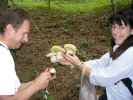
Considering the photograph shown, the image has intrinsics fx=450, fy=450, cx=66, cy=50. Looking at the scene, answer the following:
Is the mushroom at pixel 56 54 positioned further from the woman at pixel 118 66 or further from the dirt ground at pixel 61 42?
the dirt ground at pixel 61 42

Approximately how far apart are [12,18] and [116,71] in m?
1.12

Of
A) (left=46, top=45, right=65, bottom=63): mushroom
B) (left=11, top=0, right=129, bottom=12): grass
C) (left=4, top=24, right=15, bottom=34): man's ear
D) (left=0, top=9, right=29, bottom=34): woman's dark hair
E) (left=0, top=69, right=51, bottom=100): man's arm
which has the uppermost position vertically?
(left=0, top=9, right=29, bottom=34): woman's dark hair

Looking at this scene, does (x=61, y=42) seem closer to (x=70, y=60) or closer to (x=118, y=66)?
(x=70, y=60)

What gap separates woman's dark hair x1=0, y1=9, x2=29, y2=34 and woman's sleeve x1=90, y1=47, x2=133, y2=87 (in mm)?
979

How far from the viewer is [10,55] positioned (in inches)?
140

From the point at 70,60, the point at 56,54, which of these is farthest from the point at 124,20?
the point at 56,54

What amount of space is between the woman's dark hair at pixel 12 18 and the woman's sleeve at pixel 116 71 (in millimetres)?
979

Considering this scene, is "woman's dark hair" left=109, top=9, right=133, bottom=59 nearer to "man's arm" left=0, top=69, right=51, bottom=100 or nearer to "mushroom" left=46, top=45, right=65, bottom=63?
"mushroom" left=46, top=45, right=65, bottom=63

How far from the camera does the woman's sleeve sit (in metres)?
4.06

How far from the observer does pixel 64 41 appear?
34.0 ft

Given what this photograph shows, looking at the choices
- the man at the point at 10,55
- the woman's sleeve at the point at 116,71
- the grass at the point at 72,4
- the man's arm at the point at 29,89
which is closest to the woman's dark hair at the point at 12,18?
the man at the point at 10,55

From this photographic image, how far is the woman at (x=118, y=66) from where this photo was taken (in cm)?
408

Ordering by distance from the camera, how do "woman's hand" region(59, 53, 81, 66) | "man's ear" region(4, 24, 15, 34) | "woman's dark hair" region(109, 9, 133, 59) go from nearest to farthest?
1. "man's ear" region(4, 24, 15, 34)
2. "woman's dark hair" region(109, 9, 133, 59)
3. "woman's hand" region(59, 53, 81, 66)

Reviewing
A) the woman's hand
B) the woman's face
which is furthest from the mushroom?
the woman's face
